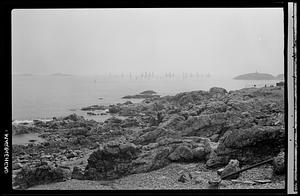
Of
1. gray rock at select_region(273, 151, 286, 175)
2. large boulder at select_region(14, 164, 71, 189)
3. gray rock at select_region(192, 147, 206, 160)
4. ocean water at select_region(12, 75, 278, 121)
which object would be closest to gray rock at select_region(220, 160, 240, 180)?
gray rock at select_region(192, 147, 206, 160)

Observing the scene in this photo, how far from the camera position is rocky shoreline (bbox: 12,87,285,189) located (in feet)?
8.55

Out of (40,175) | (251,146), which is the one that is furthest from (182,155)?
(40,175)

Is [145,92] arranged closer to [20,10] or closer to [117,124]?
[117,124]

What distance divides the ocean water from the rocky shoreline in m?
0.05

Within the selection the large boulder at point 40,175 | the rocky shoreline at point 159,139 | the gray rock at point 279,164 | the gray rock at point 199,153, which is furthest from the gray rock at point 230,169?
the large boulder at point 40,175

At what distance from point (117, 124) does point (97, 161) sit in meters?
0.31

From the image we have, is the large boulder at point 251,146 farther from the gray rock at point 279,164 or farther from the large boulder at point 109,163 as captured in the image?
the large boulder at point 109,163

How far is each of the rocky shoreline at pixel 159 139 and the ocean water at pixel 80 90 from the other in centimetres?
5

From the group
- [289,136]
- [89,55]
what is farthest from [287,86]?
[89,55]

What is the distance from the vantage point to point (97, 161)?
2619 mm

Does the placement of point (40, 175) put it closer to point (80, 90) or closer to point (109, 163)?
point (109, 163)

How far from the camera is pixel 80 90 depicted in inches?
103

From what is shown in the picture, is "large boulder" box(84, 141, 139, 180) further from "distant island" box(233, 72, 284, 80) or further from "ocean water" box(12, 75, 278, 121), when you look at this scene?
"distant island" box(233, 72, 284, 80)
